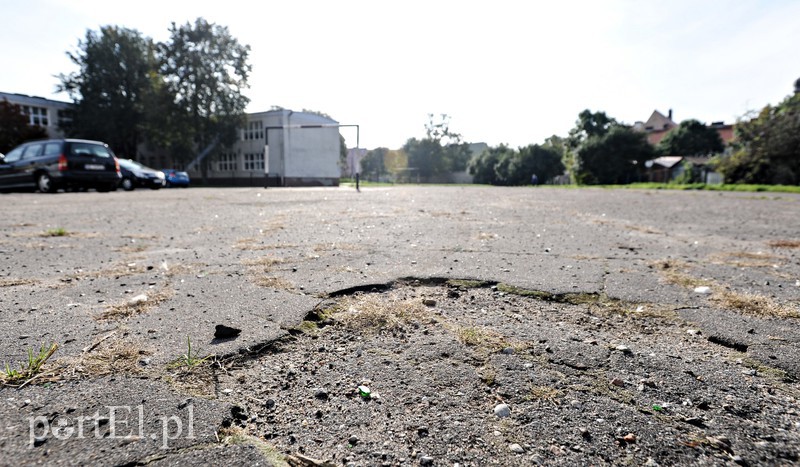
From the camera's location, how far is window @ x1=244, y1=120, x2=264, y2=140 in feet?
143

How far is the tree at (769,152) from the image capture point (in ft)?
94.7

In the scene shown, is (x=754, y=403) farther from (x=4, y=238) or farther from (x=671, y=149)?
(x=671, y=149)

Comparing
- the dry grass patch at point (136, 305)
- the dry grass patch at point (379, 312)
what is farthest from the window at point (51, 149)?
the dry grass patch at point (379, 312)

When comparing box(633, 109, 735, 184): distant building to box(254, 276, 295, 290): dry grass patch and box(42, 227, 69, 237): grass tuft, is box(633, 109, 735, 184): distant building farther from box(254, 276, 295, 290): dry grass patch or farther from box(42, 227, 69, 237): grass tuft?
box(42, 227, 69, 237): grass tuft

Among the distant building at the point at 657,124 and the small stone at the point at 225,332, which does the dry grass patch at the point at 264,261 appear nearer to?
the small stone at the point at 225,332

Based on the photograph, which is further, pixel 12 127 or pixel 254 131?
pixel 254 131

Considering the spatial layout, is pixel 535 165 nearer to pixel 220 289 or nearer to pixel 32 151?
pixel 32 151

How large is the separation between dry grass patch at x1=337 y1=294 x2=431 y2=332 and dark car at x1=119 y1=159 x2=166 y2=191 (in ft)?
70.1

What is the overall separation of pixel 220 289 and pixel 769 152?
37927 millimetres

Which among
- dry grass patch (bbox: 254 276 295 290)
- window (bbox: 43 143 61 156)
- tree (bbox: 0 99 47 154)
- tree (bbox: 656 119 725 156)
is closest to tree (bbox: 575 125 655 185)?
tree (bbox: 656 119 725 156)

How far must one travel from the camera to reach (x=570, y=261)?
12.5ft

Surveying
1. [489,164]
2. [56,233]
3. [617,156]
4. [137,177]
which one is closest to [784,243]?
[56,233]

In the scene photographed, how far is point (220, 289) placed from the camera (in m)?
2.80

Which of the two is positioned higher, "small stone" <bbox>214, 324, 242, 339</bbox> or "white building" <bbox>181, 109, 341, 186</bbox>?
"white building" <bbox>181, 109, 341, 186</bbox>
